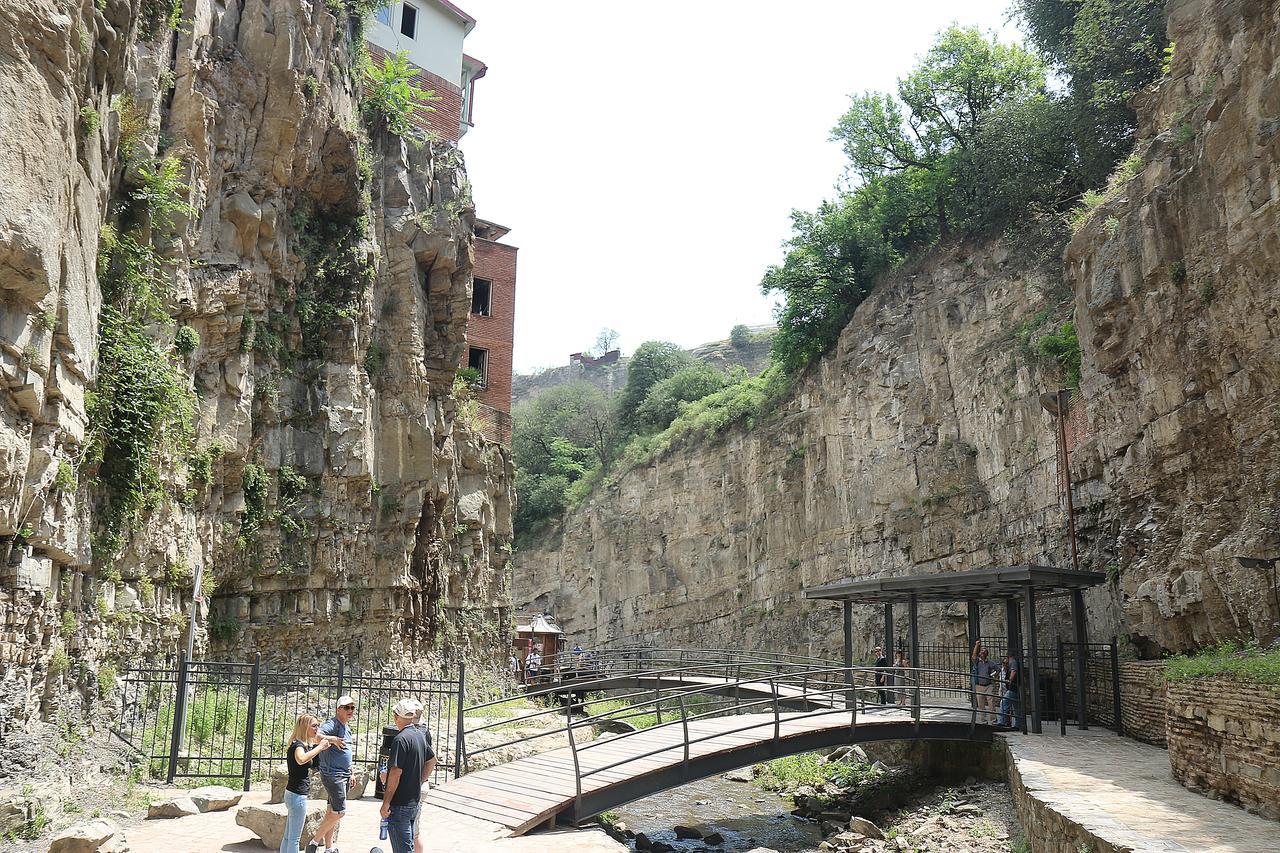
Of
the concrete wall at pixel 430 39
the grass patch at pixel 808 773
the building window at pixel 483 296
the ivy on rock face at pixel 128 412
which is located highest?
the concrete wall at pixel 430 39

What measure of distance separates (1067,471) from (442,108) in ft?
79.7

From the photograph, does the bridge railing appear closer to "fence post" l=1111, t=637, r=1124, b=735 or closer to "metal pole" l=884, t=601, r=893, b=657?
"metal pole" l=884, t=601, r=893, b=657

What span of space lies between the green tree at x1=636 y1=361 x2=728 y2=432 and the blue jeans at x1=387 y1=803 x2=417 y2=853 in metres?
47.4

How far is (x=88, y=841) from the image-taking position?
7535mm

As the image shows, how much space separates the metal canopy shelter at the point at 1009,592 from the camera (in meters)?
16.0

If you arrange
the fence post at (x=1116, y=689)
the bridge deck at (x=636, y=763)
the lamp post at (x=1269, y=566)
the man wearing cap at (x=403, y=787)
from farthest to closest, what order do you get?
the fence post at (x=1116, y=689), the lamp post at (x=1269, y=566), the bridge deck at (x=636, y=763), the man wearing cap at (x=403, y=787)

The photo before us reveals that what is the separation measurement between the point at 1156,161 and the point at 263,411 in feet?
64.3

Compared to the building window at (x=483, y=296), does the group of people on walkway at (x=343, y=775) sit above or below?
below

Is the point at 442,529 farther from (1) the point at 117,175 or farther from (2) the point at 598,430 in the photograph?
(2) the point at 598,430

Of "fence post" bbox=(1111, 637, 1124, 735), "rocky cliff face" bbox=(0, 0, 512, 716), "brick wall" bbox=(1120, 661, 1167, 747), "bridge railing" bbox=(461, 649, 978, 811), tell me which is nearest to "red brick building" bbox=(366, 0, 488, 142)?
"rocky cliff face" bbox=(0, 0, 512, 716)

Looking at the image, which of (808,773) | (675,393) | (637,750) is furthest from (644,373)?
(637,750)

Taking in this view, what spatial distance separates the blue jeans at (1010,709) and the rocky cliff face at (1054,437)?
274cm

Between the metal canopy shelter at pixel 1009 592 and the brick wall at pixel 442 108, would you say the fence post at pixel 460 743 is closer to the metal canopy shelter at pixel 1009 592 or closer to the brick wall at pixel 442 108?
the metal canopy shelter at pixel 1009 592

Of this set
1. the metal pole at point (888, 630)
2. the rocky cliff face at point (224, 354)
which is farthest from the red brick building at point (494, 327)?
the metal pole at point (888, 630)
